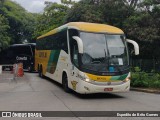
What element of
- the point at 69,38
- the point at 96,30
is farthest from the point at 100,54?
the point at 69,38

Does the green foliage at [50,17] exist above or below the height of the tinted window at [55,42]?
above

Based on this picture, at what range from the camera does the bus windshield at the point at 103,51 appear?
553 inches

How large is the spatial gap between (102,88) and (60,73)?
4.56 metres

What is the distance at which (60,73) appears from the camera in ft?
58.9

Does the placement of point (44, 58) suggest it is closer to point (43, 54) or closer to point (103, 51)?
point (43, 54)

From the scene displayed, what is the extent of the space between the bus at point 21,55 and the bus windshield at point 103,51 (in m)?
21.2

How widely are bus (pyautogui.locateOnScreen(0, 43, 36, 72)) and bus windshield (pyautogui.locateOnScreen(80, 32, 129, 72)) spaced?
2119cm

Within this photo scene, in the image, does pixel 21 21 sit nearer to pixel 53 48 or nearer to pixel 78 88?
pixel 53 48

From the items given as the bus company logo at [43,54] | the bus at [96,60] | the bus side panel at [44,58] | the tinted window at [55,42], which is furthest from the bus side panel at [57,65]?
the bus company logo at [43,54]

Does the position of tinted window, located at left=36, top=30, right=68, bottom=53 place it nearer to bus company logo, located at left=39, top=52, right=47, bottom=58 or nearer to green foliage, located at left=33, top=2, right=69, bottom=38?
bus company logo, located at left=39, top=52, right=47, bottom=58

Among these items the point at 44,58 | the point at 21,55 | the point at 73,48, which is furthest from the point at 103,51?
the point at 21,55

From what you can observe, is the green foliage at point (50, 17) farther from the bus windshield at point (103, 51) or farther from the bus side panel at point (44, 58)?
the bus windshield at point (103, 51)

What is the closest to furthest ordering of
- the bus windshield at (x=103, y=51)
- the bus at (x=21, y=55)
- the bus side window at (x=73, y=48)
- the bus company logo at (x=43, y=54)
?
the bus windshield at (x=103, y=51) < the bus side window at (x=73, y=48) < the bus company logo at (x=43, y=54) < the bus at (x=21, y=55)

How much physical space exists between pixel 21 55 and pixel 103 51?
23.4m
